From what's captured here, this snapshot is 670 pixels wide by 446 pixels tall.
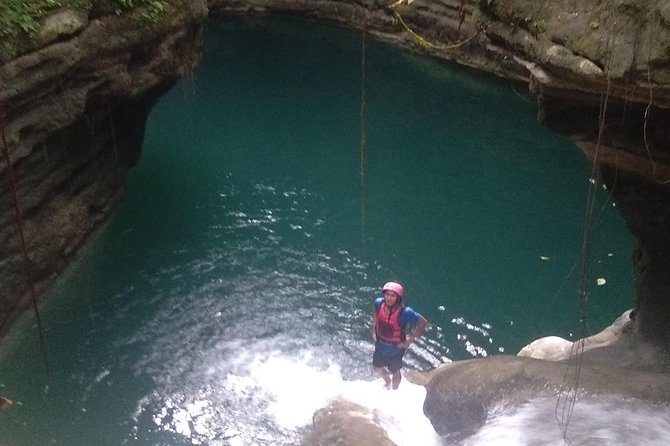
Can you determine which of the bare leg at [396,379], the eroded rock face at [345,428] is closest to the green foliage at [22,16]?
the eroded rock face at [345,428]

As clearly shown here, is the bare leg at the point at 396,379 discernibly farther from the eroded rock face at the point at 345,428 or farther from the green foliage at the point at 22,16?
the green foliage at the point at 22,16

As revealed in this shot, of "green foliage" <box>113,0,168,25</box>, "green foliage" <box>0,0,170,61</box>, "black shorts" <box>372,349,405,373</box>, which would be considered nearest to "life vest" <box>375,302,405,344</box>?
"black shorts" <box>372,349,405,373</box>

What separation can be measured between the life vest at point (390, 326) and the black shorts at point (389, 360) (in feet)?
0.69

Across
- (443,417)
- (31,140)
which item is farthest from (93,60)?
(443,417)

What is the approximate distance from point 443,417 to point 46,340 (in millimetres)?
5026

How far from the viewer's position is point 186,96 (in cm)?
1812

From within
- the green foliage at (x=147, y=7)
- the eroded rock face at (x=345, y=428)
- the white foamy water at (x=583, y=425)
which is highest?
the green foliage at (x=147, y=7)

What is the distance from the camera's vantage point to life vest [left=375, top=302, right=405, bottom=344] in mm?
6879

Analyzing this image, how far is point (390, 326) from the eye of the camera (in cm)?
696

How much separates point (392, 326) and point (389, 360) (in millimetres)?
501

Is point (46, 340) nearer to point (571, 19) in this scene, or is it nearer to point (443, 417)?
point (443, 417)

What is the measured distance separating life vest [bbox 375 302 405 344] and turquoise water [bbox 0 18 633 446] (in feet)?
4.50

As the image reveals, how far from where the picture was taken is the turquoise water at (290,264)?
795cm

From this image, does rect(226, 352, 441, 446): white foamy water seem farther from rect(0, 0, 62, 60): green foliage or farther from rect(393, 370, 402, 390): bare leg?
rect(0, 0, 62, 60): green foliage
